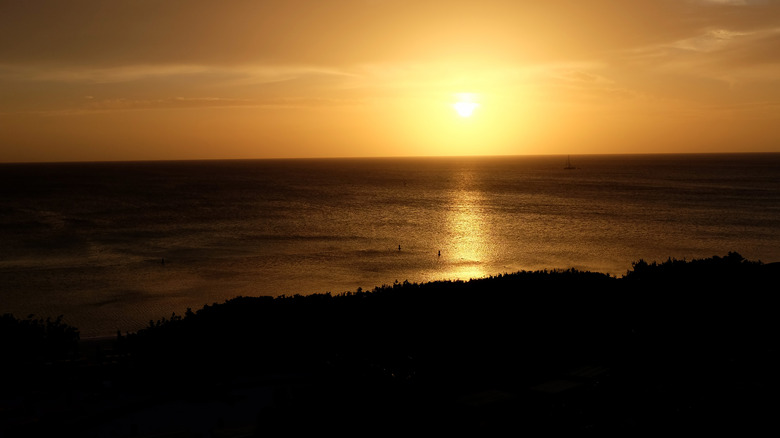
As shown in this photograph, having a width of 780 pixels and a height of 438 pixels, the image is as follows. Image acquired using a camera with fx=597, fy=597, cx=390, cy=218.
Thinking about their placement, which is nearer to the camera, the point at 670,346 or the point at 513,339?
the point at 670,346

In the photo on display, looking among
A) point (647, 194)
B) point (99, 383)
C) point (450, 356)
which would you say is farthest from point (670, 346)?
point (647, 194)

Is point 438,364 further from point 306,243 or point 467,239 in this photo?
point 467,239

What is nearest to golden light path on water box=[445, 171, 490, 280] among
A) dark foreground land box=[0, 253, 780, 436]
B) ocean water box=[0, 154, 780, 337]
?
ocean water box=[0, 154, 780, 337]

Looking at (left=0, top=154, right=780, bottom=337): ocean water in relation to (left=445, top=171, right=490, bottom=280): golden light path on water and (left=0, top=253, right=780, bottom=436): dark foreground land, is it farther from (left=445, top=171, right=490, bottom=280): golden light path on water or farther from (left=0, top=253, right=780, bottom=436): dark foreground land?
(left=0, top=253, right=780, bottom=436): dark foreground land

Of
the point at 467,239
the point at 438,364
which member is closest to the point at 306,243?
the point at 467,239

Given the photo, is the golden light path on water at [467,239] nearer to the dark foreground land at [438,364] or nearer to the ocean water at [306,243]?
the ocean water at [306,243]

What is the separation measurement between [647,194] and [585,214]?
48.2 meters

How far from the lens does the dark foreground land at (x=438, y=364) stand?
32.8 feet

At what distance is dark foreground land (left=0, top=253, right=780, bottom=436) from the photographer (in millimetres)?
9992

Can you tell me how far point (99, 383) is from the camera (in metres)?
14.1

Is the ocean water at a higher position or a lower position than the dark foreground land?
lower

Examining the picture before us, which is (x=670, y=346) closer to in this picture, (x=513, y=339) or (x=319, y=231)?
(x=513, y=339)

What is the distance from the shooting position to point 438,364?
1455 centimetres

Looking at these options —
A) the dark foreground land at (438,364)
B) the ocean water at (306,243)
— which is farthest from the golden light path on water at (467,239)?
the dark foreground land at (438,364)
